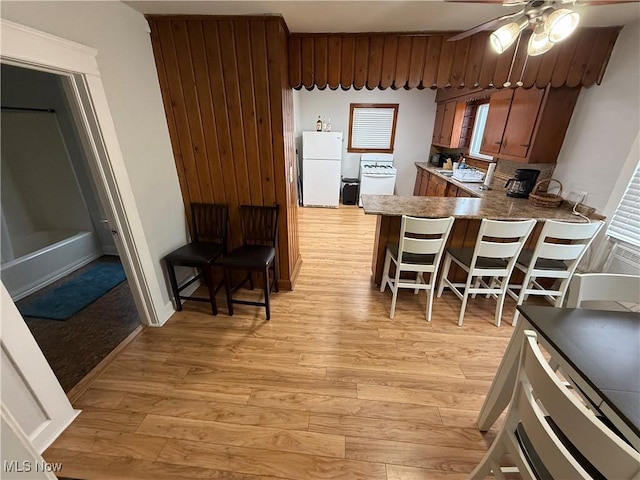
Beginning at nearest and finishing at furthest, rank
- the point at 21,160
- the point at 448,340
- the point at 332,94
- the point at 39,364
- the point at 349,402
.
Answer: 1. the point at 39,364
2. the point at 349,402
3. the point at 448,340
4. the point at 21,160
5. the point at 332,94

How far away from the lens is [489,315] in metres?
2.44

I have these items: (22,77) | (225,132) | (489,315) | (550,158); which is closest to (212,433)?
(225,132)

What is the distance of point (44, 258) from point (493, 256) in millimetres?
4441

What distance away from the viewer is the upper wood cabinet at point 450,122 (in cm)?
435

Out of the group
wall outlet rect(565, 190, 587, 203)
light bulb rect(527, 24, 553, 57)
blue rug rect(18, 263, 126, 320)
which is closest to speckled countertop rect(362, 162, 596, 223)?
wall outlet rect(565, 190, 587, 203)

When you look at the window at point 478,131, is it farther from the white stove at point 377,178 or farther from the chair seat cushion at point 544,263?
the chair seat cushion at point 544,263

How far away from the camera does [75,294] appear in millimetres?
2613

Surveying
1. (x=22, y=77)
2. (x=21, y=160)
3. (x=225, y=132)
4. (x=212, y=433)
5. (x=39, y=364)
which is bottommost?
(x=212, y=433)

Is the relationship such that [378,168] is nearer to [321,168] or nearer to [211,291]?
[321,168]

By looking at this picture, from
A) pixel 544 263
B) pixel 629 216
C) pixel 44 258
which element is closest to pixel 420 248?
pixel 544 263

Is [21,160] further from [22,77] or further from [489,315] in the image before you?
[489,315]

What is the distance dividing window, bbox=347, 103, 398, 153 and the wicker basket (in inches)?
133

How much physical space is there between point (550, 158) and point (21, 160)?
583 centimetres

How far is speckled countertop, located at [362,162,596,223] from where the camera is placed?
2.24m
